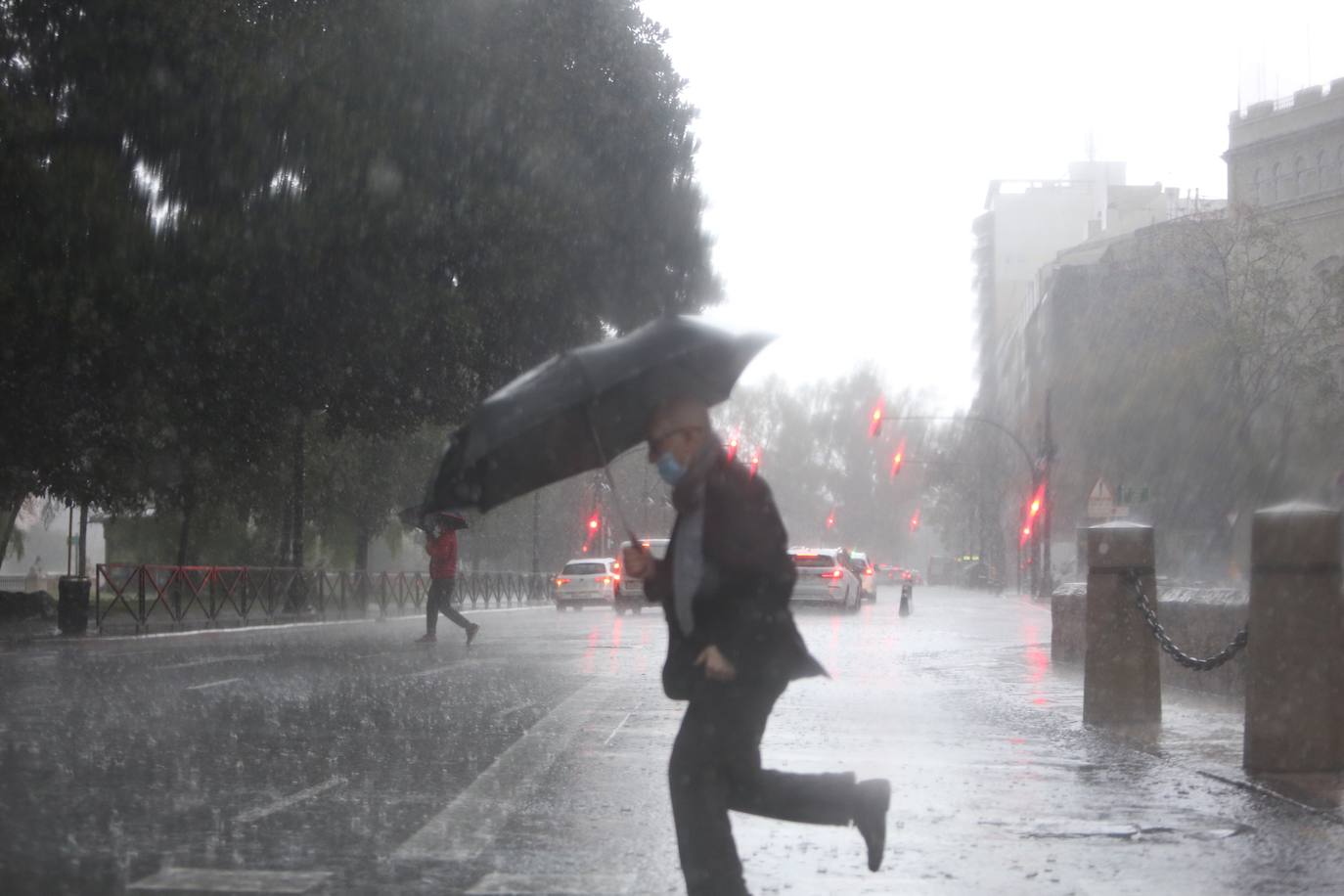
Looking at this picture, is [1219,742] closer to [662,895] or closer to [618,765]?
[618,765]

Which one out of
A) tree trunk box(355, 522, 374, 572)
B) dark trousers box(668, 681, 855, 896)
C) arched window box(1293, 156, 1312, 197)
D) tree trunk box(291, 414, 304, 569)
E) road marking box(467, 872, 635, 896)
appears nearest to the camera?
dark trousers box(668, 681, 855, 896)

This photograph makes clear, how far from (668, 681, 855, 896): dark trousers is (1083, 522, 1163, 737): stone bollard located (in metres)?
6.99

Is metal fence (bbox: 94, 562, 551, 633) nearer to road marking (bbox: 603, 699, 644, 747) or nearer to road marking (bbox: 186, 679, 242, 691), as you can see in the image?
road marking (bbox: 186, 679, 242, 691)

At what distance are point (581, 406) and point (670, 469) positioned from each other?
40 centimetres

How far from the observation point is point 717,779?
16.7 ft

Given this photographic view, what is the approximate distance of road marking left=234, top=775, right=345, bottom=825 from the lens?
739cm

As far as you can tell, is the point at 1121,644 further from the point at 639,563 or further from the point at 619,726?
the point at 639,563

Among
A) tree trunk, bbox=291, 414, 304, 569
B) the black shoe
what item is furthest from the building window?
the black shoe

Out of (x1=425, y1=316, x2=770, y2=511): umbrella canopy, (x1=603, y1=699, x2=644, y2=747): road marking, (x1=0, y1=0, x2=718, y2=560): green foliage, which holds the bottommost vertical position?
(x1=603, y1=699, x2=644, y2=747): road marking

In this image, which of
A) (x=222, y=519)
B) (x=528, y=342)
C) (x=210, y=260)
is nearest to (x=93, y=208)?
(x=210, y=260)

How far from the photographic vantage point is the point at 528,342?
2445 centimetres

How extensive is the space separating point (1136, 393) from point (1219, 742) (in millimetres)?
41120

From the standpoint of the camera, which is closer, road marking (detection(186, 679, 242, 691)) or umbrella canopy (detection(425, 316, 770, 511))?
umbrella canopy (detection(425, 316, 770, 511))

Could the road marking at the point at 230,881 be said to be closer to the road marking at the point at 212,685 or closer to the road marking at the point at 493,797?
the road marking at the point at 493,797
